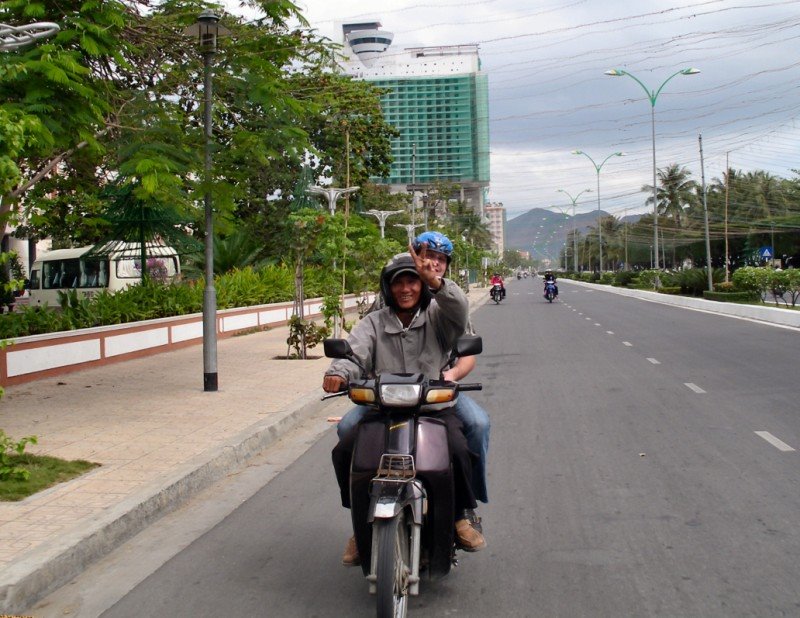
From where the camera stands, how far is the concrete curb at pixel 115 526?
4.82 metres

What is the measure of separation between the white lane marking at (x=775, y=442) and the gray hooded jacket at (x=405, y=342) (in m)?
4.81

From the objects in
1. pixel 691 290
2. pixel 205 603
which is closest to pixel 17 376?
pixel 205 603

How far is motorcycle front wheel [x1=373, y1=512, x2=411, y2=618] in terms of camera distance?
13.4 feet

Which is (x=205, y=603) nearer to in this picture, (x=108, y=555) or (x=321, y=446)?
(x=108, y=555)

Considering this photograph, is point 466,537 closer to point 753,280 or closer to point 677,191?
point 753,280

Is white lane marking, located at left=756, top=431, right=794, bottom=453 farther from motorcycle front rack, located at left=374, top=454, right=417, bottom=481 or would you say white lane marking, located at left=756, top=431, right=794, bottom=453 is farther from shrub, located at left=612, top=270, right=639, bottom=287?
shrub, located at left=612, top=270, right=639, bottom=287

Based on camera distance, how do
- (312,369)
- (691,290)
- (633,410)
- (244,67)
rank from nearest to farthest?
(633,410) < (244,67) < (312,369) < (691,290)

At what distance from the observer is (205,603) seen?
15.8 ft

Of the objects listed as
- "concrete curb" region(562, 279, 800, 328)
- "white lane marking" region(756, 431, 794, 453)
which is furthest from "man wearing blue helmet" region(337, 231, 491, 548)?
"concrete curb" region(562, 279, 800, 328)

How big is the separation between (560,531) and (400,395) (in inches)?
83.3

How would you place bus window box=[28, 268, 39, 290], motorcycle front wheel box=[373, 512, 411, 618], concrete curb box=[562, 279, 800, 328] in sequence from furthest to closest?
bus window box=[28, 268, 39, 290], concrete curb box=[562, 279, 800, 328], motorcycle front wheel box=[373, 512, 411, 618]

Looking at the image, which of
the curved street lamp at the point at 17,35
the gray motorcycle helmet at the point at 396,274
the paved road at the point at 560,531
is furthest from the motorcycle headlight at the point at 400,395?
the curved street lamp at the point at 17,35

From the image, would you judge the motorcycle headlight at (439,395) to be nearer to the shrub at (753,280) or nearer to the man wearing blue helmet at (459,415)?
the man wearing blue helmet at (459,415)

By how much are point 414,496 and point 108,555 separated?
7.67 ft
